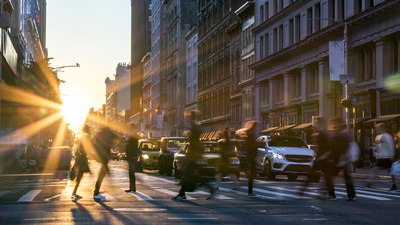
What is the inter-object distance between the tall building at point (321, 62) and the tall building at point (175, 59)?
36844 mm

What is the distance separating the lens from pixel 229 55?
229 ft

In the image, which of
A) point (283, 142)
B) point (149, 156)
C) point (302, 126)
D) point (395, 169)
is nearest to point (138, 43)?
point (302, 126)

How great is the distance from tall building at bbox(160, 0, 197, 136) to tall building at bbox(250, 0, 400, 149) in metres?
36.8

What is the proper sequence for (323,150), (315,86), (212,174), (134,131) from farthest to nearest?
(315,86) < (212,174) < (134,131) < (323,150)

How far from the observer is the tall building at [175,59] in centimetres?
9556

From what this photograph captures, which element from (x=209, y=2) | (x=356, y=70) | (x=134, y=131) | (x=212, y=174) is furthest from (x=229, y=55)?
(x=134, y=131)

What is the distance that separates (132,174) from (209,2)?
66511 mm

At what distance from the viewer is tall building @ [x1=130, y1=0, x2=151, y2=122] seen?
146 metres

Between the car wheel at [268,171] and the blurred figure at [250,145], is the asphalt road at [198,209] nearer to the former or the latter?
the blurred figure at [250,145]

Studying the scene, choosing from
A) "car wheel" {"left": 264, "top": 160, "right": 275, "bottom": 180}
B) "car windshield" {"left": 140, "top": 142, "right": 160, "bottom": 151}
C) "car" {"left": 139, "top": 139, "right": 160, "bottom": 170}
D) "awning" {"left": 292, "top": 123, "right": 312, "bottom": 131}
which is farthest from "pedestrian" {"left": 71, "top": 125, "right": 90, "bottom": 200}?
"awning" {"left": 292, "top": 123, "right": 312, "bottom": 131}

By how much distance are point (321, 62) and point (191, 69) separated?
4845cm

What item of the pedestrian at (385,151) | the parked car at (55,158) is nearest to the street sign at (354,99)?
the pedestrian at (385,151)

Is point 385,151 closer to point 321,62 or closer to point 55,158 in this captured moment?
point 55,158

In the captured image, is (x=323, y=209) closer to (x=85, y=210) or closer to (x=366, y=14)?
(x=85, y=210)
